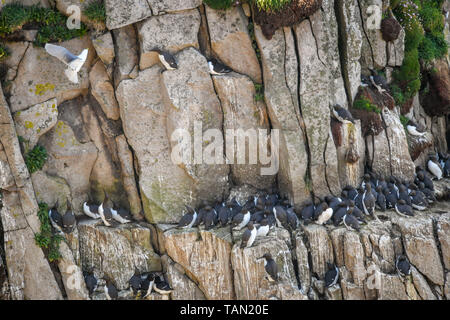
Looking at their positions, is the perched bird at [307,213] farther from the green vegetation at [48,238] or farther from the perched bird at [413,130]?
the green vegetation at [48,238]

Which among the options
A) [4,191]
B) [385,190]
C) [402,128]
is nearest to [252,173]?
[385,190]

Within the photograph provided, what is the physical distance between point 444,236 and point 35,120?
1077 centimetres

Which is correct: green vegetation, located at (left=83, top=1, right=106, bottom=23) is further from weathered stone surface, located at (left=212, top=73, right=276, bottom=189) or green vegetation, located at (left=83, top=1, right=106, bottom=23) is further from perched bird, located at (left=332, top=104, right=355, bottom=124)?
perched bird, located at (left=332, top=104, right=355, bottom=124)

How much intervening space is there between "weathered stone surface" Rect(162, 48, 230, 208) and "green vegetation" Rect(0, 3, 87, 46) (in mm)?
2768

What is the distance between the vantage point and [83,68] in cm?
1198

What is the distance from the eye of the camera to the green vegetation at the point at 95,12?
11.4 metres

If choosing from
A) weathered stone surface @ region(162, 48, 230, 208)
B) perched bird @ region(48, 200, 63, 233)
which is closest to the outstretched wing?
weathered stone surface @ region(162, 48, 230, 208)

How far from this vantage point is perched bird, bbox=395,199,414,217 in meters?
11.9

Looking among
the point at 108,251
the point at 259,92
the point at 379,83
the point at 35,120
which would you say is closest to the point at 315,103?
the point at 259,92

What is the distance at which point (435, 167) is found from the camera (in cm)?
1407

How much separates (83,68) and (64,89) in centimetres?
76

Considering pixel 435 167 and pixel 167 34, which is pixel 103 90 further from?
pixel 435 167

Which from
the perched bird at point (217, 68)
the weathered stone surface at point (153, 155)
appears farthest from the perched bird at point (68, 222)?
the perched bird at point (217, 68)

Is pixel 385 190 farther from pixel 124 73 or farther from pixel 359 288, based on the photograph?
pixel 124 73
